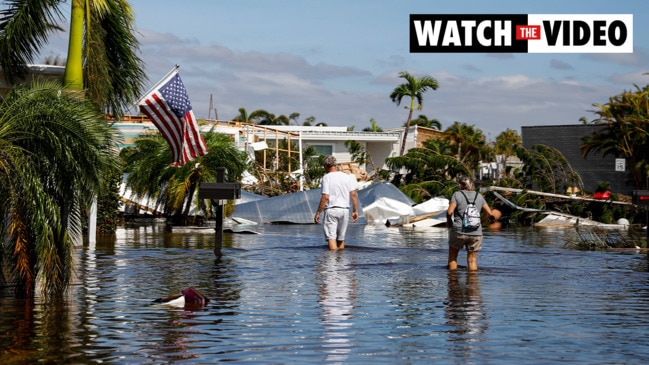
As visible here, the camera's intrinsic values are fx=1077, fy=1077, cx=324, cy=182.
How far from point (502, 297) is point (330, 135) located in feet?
203

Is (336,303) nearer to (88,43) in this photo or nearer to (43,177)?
(43,177)

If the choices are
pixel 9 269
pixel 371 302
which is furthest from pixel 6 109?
pixel 371 302

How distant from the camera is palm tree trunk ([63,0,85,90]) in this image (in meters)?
20.1

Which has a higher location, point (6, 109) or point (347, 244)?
point (6, 109)

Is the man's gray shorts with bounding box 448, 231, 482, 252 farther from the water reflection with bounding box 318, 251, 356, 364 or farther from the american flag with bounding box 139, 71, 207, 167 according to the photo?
the american flag with bounding box 139, 71, 207, 167

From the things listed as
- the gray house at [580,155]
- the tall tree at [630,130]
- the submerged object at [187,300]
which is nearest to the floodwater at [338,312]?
the submerged object at [187,300]

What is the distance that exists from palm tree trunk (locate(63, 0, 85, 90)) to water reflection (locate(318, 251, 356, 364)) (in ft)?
19.6

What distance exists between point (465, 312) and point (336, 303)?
146 centimetres

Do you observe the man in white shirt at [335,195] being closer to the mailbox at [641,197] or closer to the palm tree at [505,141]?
the mailbox at [641,197]

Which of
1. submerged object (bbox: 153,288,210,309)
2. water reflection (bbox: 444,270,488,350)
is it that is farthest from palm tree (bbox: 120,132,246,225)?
submerged object (bbox: 153,288,210,309)

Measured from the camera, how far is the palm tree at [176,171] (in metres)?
29.9

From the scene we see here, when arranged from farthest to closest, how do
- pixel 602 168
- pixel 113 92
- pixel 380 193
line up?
pixel 602 168, pixel 380 193, pixel 113 92

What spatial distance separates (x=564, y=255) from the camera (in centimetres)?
1962

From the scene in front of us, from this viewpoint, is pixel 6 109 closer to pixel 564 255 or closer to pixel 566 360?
pixel 566 360
